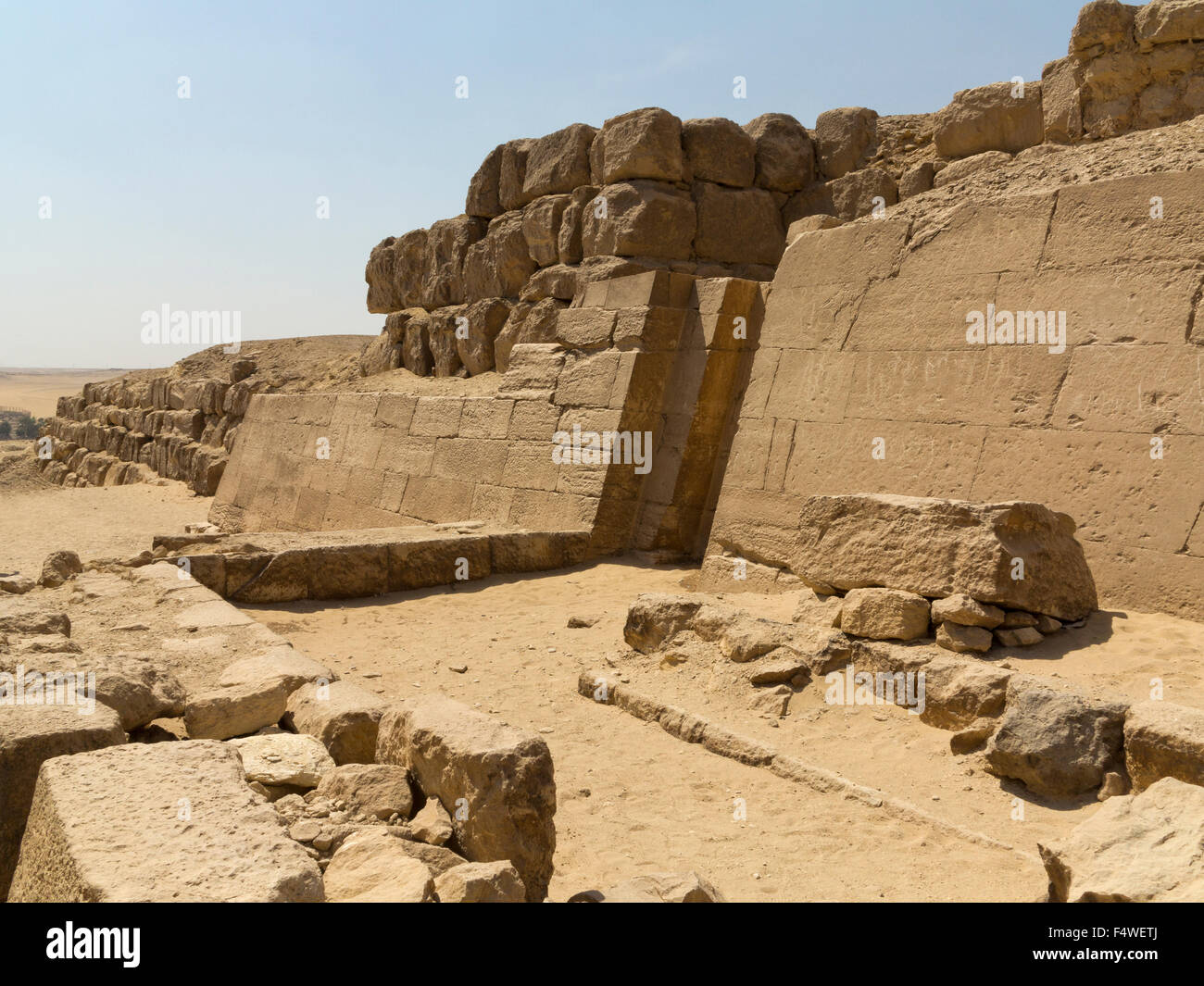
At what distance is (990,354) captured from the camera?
20.1 ft

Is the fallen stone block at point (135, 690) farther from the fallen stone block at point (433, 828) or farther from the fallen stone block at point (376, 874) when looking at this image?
the fallen stone block at point (376, 874)

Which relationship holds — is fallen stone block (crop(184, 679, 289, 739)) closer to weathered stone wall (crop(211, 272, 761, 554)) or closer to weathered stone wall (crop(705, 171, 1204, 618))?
weathered stone wall (crop(705, 171, 1204, 618))

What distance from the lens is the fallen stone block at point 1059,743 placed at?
3625mm

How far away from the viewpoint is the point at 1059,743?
367 centimetres

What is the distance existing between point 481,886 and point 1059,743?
7.89 feet

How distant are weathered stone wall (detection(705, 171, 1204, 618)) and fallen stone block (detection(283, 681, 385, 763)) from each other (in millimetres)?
3869

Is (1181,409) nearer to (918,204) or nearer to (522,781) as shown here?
(918,204)

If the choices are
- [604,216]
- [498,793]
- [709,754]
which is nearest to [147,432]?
[604,216]

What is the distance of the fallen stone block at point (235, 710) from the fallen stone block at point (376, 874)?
1515 millimetres

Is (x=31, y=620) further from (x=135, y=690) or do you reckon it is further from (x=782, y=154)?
(x=782, y=154)

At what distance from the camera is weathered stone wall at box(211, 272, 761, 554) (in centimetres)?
848

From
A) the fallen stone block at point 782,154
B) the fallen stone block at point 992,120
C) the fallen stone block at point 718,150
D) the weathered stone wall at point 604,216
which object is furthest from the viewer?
the fallen stone block at point 782,154

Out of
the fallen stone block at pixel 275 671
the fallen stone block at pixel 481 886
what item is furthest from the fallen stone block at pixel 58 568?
the fallen stone block at pixel 481 886

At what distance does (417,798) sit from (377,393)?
9.30 m
